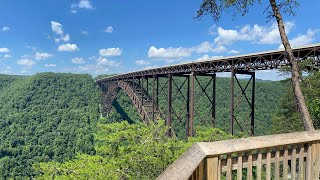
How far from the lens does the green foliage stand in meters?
6.95

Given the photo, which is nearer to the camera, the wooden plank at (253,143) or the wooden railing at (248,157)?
the wooden railing at (248,157)

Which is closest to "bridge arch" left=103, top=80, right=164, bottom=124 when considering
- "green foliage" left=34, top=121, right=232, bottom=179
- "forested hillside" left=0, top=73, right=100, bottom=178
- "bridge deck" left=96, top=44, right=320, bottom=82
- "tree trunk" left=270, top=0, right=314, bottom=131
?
"bridge deck" left=96, top=44, right=320, bottom=82

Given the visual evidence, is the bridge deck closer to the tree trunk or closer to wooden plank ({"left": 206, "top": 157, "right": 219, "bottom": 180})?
the tree trunk

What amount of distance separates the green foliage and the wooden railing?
4711 mm

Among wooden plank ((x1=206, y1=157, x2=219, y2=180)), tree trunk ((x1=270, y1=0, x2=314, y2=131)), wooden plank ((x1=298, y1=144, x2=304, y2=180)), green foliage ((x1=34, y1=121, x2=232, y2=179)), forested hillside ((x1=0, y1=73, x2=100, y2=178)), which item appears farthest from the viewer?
forested hillside ((x1=0, y1=73, x2=100, y2=178))

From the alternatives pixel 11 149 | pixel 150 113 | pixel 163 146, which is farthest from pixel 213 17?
pixel 11 149

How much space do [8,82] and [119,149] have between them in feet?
387

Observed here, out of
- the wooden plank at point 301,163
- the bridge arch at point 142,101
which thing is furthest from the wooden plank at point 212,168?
the bridge arch at point 142,101

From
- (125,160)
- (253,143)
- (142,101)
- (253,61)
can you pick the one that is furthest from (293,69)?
(142,101)

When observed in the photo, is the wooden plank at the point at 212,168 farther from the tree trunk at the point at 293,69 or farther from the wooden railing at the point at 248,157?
the tree trunk at the point at 293,69

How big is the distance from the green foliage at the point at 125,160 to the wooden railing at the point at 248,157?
15.5 ft

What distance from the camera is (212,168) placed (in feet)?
6.59

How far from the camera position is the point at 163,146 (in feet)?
26.2

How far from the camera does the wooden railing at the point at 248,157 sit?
5.83 feet
